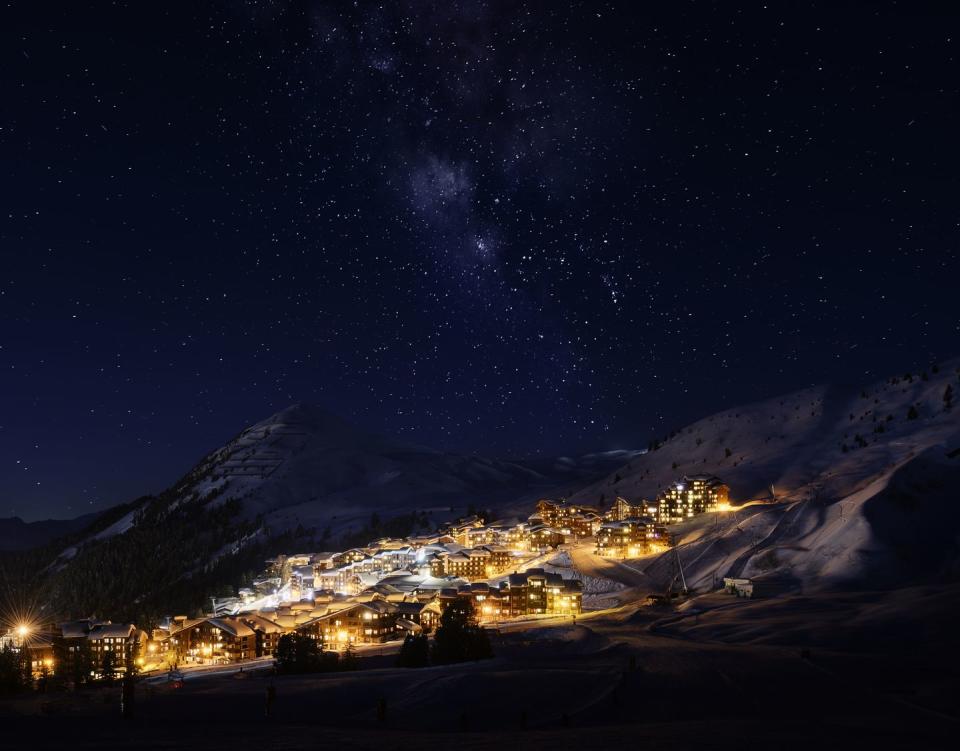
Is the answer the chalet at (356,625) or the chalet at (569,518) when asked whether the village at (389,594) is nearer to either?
the chalet at (356,625)

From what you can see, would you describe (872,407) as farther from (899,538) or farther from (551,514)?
(899,538)

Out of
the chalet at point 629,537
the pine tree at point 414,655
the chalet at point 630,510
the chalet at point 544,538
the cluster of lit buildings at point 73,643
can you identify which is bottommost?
the pine tree at point 414,655

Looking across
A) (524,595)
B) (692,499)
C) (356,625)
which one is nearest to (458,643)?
(356,625)

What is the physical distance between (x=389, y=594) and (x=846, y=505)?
214ft

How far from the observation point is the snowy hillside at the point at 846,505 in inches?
3472

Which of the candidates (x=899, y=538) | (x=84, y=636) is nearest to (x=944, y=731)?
(x=899, y=538)

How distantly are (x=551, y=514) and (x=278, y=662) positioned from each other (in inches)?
4259

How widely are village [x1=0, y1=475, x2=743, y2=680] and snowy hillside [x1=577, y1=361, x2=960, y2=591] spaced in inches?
379

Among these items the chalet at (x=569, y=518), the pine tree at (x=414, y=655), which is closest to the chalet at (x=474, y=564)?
the chalet at (x=569, y=518)

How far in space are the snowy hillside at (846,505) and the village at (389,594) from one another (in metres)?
9.63

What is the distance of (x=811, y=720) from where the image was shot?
3156 cm

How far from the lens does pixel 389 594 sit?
114812 millimetres

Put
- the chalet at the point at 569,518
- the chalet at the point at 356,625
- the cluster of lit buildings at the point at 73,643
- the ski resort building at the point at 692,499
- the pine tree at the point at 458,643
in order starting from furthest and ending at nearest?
1. the chalet at the point at 569,518
2. the ski resort building at the point at 692,499
3. the chalet at the point at 356,625
4. the cluster of lit buildings at the point at 73,643
5. the pine tree at the point at 458,643

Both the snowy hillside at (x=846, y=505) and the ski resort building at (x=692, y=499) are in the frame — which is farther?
the ski resort building at (x=692, y=499)
